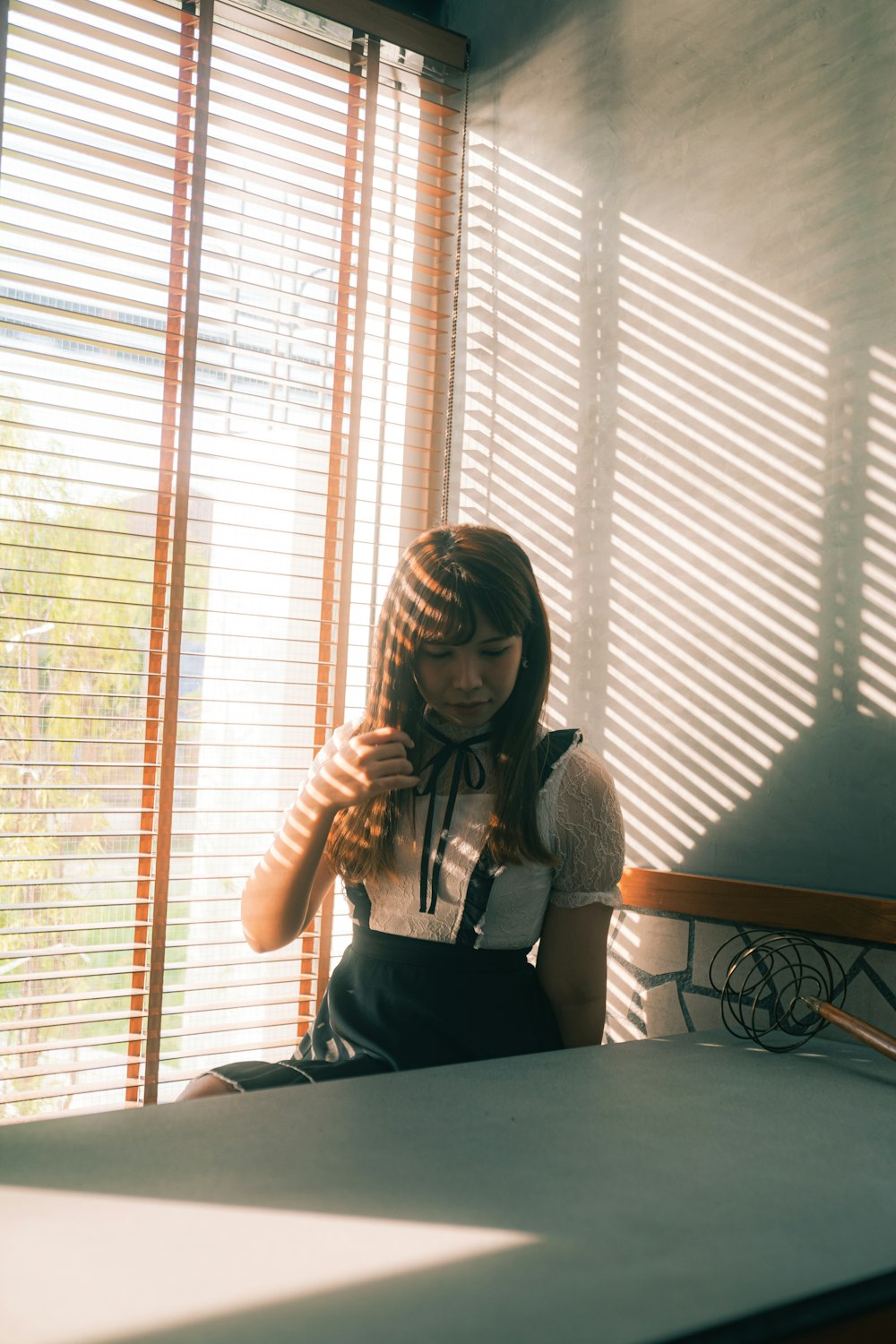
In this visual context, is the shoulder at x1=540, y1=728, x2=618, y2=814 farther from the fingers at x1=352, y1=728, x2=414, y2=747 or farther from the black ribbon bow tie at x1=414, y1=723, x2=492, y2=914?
the fingers at x1=352, y1=728, x2=414, y2=747

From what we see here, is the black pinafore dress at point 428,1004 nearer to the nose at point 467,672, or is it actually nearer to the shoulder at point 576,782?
the shoulder at point 576,782

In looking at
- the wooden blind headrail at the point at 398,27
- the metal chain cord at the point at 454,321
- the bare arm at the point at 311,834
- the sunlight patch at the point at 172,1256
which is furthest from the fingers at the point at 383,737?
the wooden blind headrail at the point at 398,27

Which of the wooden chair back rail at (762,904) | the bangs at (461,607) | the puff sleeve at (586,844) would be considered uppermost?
the bangs at (461,607)

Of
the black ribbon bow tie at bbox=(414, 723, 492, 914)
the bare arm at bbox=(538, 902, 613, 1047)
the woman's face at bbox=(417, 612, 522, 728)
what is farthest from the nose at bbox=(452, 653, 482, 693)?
the bare arm at bbox=(538, 902, 613, 1047)

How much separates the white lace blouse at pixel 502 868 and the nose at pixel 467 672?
4.7 inches

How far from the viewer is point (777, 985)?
1.49 meters

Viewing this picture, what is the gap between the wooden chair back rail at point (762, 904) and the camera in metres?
1.38

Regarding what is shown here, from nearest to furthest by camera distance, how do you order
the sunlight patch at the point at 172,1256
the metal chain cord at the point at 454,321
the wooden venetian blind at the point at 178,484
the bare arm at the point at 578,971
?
the sunlight patch at the point at 172,1256
the bare arm at the point at 578,971
the wooden venetian blind at the point at 178,484
the metal chain cord at the point at 454,321

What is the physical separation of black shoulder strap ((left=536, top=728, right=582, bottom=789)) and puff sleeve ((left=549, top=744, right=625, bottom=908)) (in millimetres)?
25

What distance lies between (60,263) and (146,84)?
0.40 m

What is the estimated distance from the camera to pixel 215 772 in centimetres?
196

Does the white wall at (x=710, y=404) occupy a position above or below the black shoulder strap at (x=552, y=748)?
above

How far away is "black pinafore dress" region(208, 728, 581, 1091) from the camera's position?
1397 mm

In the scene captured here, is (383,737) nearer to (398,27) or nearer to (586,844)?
(586,844)
